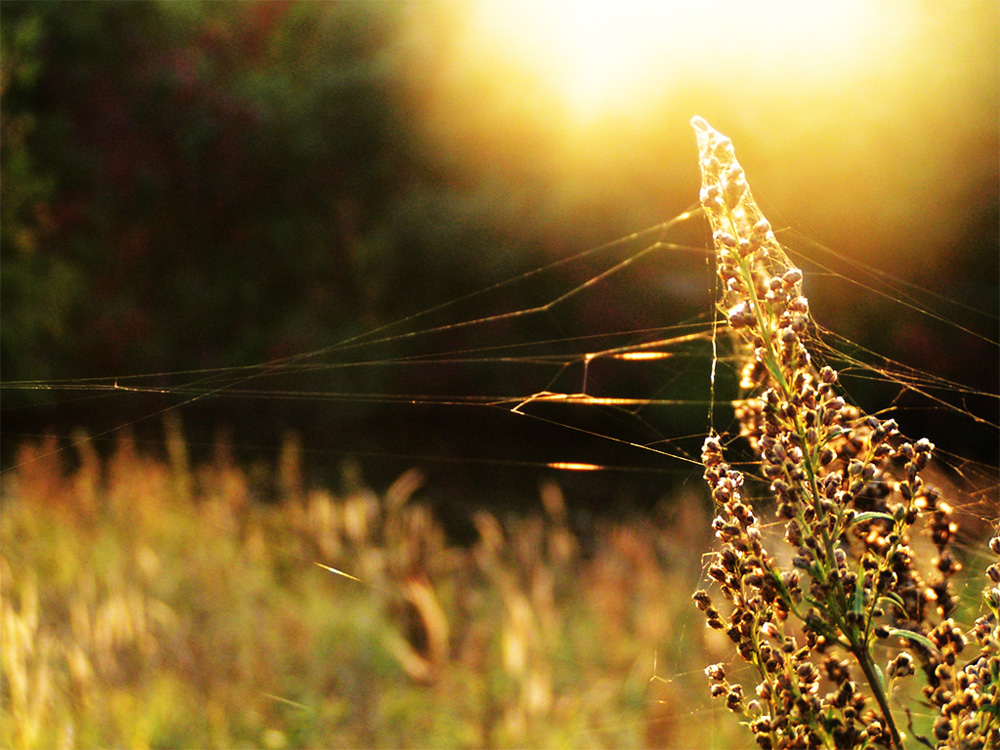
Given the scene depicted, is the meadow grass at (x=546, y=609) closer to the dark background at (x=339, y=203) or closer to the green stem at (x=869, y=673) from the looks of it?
the green stem at (x=869, y=673)

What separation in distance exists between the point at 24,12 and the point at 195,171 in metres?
2.86

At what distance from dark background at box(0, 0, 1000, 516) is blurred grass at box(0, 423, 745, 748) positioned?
2498mm

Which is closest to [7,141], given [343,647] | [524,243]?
[524,243]

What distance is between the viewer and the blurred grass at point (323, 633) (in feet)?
9.61

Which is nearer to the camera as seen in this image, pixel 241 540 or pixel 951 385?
pixel 951 385

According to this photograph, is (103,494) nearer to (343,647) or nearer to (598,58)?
(343,647)

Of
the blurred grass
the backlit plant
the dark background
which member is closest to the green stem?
the backlit plant

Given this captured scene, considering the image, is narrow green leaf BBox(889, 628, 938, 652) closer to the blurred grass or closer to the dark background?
the blurred grass

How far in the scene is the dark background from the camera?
7.54 m

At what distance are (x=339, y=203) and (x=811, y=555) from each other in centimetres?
1062

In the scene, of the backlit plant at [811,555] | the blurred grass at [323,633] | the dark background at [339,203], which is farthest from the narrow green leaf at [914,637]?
the dark background at [339,203]

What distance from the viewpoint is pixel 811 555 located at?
698 mm

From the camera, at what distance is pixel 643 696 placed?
355 centimetres

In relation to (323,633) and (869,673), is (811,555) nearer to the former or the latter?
(869,673)
